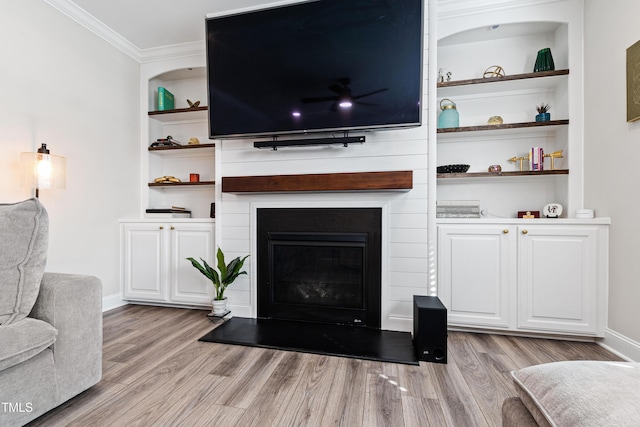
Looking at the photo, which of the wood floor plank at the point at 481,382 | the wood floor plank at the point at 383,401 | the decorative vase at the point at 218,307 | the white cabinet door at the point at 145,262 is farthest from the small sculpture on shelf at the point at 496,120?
the white cabinet door at the point at 145,262

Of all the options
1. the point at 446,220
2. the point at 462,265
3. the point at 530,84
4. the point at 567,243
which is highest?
the point at 530,84

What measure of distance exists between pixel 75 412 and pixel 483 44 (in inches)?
145

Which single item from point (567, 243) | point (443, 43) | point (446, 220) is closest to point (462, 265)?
point (446, 220)

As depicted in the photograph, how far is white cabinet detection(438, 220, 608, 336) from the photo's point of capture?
197cm

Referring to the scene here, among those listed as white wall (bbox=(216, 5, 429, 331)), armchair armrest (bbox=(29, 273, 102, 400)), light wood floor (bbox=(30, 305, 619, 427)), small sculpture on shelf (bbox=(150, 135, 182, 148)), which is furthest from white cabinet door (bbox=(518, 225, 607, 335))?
small sculpture on shelf (bbox=(150, 135, 182, 148))

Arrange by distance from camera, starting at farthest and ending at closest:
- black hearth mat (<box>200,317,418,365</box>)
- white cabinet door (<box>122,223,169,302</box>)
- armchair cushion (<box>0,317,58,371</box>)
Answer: white cabinet door (<box>122,223,169,302</box>), black hearth mat (<box>200,317,418,365</box>), armchair cushion (<box>0,317,58,371</box>)

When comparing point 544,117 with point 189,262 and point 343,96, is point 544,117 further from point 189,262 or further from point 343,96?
point 189,262

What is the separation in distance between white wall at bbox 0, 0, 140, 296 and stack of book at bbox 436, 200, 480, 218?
296 centimetres

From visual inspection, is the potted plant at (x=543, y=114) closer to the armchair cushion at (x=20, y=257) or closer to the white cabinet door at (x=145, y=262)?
the armchair cushion at (x=20, y=257)

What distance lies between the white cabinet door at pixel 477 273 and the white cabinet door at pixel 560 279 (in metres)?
0.09

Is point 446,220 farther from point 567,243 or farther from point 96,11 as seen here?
point 96,11

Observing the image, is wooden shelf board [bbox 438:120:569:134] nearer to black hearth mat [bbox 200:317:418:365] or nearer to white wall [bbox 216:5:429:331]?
white wall [bbox 216:5:429:331]

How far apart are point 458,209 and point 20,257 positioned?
8.69 ft

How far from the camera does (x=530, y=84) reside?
7.74 ft
